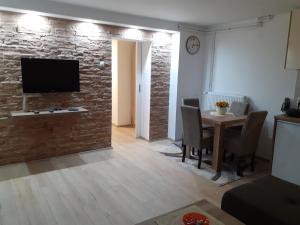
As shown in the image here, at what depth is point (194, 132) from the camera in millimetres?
3510

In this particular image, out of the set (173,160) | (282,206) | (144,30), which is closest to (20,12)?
(144,30)

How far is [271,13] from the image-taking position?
3.64 m

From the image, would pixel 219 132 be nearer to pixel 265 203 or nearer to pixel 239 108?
pixel 239 108

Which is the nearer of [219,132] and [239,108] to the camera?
[219,132]

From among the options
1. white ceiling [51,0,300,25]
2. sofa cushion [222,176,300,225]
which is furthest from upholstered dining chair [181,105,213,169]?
white ceiling [51,0,300,25]

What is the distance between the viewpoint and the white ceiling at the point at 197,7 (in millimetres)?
3098

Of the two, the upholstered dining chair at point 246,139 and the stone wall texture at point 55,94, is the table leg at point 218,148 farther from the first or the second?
the stone wall texture at point 55,94

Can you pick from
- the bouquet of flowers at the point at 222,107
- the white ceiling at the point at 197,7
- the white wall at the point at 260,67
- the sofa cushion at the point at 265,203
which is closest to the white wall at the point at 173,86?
the white ceiling at the point at 197,7

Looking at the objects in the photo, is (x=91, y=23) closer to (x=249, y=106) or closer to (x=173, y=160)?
(x=173, y=160)

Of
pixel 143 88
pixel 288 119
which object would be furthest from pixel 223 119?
pixel 143 88

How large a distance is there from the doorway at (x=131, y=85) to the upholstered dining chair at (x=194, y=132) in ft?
4.45

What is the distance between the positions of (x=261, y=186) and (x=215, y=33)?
11.4ft

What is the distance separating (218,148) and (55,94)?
103 inches

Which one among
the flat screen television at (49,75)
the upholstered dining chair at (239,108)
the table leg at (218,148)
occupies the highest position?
the flat screen television at (49,75)
